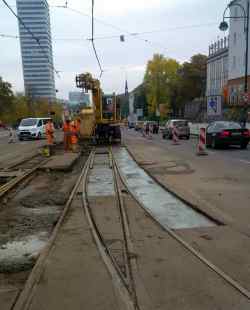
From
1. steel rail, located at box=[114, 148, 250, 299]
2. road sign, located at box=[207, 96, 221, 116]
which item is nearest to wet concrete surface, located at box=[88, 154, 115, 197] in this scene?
steel rail, located at box=[114, 148, 250, 299]

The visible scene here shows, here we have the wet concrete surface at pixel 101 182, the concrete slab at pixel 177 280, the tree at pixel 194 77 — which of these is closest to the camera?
the concrete slab at pixel 177 280

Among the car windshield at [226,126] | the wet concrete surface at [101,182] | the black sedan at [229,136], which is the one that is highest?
the car windshield at [226,126]

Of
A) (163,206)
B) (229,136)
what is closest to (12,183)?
(163,206)

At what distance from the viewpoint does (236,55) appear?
5106cm

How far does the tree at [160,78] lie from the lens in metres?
82.8

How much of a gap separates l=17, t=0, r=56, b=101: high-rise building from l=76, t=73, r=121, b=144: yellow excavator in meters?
2.76

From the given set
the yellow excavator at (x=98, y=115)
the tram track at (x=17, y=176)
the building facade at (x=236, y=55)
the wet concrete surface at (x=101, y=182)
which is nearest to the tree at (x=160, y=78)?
the building facade at (x=236, y=55)

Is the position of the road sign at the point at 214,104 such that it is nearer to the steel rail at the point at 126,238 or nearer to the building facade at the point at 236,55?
the steel rail at the point at 126,238

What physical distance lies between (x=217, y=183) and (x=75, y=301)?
291 inches

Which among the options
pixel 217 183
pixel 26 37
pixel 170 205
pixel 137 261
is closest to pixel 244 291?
pixel 137 261

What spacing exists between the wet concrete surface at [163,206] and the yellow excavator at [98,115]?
15961 mm

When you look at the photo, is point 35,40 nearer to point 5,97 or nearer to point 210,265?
point 210,265

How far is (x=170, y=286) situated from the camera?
4184 millimetres

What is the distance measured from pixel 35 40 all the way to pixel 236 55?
38.4 m
